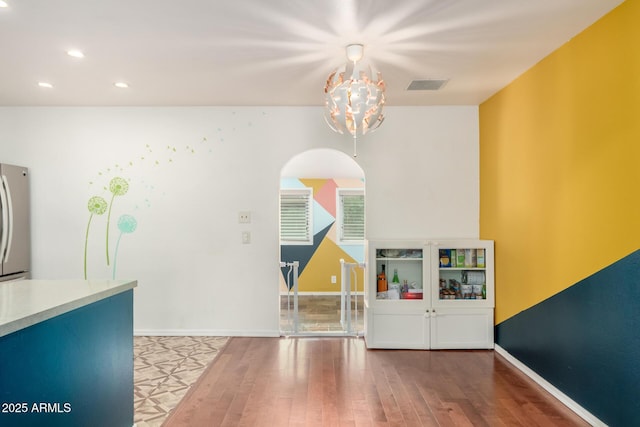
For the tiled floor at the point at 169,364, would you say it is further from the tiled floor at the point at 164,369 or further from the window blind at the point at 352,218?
the window blind at the point at 352,218

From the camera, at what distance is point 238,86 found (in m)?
3.83

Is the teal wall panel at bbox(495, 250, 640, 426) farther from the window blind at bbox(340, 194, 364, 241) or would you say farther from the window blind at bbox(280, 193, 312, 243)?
the window blind at bbox(280, 193, 312, 243)

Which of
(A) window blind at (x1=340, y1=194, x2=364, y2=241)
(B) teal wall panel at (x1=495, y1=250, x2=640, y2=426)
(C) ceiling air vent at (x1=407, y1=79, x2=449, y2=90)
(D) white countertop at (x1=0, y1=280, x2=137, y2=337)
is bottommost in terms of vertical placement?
(B) teal wall panel at (x1=495, y1=250, x2=640, y2=426)

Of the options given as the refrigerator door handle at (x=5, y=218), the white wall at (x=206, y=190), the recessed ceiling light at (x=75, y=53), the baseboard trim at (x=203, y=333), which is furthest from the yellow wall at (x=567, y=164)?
the refrigerator door handle at (x=5, y=218)

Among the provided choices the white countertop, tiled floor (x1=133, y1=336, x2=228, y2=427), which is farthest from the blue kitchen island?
tiled floor (x1=133, y1=336, x2=228, y2=427)

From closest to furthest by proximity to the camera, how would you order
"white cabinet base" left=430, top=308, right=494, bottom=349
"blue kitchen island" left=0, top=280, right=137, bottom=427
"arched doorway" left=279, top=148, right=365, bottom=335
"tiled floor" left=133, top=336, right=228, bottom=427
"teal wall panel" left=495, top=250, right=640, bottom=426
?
"blue kitchen island" left=0, top=280, right=137, bottom=427 → "teal wall panel" left=495, top=250, right=640, bottom=426 → "tiled floor" left=133, top=336, right=228, bottom=427 → "white cabinet base" left=430, top=308, right=494, bottom=349 → "arched doorway" left=279, top=148, right=365, bottom=335

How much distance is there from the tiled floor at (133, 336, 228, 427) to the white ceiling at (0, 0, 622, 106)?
248cm

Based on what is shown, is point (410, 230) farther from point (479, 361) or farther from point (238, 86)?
point (238, 86)

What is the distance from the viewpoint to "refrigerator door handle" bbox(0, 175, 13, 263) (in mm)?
4031

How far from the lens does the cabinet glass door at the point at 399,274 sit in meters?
4.23

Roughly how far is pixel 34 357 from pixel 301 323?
12.7ft

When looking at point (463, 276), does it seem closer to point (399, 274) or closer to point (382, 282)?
point (399, 274)

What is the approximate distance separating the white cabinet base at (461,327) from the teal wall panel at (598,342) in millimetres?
792

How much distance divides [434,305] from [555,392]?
1330 millimetres
